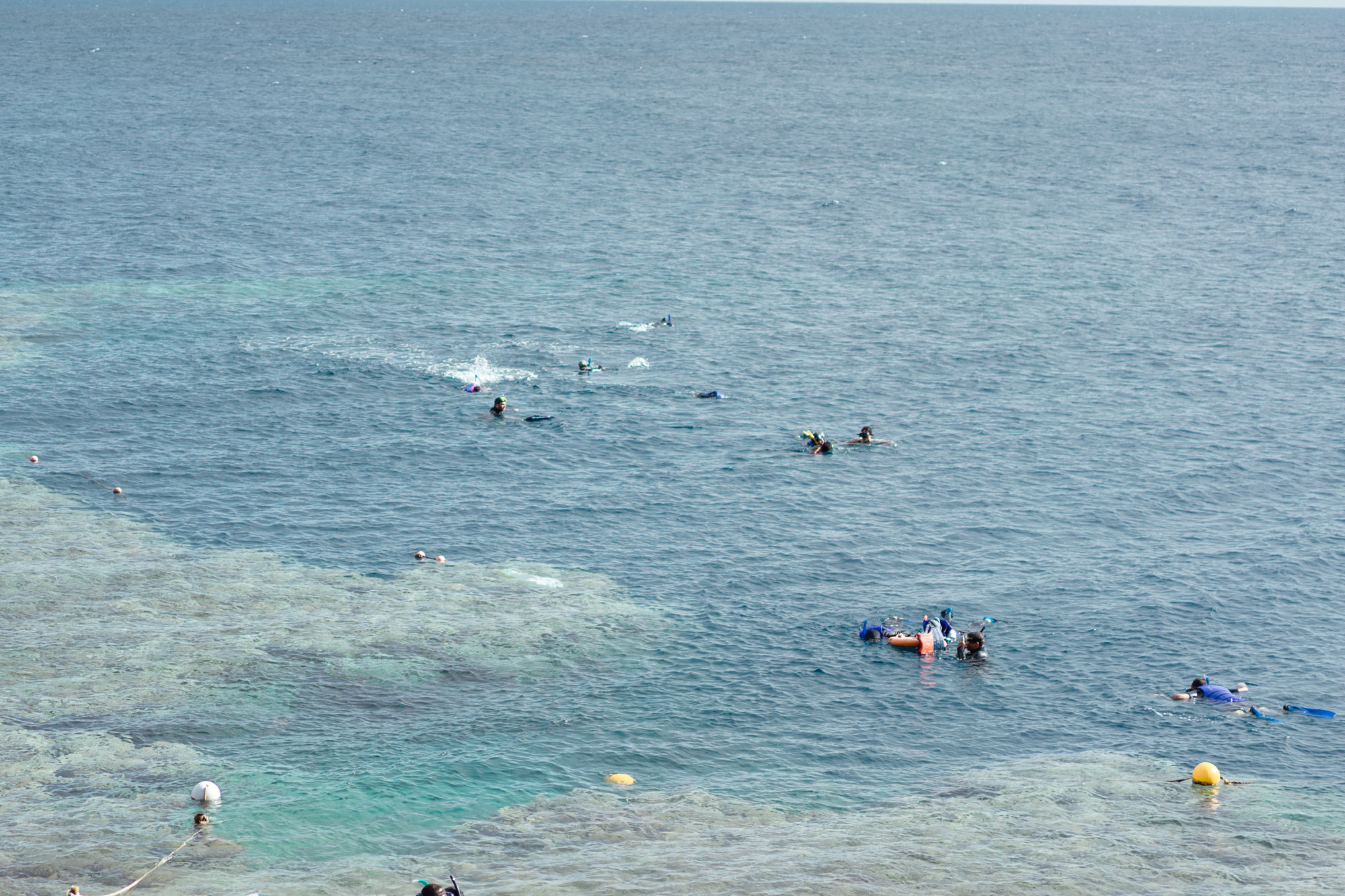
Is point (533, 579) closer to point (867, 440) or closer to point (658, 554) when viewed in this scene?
point (658, 554)

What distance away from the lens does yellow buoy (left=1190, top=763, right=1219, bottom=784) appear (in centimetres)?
4438

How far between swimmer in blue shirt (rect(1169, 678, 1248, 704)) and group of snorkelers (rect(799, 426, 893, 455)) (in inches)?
1078

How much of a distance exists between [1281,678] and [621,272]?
70.9m

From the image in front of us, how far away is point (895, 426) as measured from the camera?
78000mm

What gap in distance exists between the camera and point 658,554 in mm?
61969

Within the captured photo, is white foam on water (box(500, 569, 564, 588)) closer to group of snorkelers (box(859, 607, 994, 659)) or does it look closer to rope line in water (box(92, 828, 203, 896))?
group of snorkelers (box(859, 607, 994, 659))

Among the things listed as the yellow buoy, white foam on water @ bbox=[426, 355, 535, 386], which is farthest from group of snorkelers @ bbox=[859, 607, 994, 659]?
white foam on water @ bbox=[426, 355, 535, 386]

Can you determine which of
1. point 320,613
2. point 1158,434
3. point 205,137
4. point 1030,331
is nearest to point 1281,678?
point 1158,434

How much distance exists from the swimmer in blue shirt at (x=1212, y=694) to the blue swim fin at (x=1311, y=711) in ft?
5.04

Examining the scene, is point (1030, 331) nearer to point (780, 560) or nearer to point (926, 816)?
point (780, 560)

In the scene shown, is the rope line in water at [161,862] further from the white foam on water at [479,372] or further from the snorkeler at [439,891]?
the white foam on water at [479,372]

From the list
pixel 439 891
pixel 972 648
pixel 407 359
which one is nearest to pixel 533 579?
pixel 972 648

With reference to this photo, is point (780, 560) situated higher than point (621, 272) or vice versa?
point (621, 272)

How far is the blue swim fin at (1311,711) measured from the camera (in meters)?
49.1
